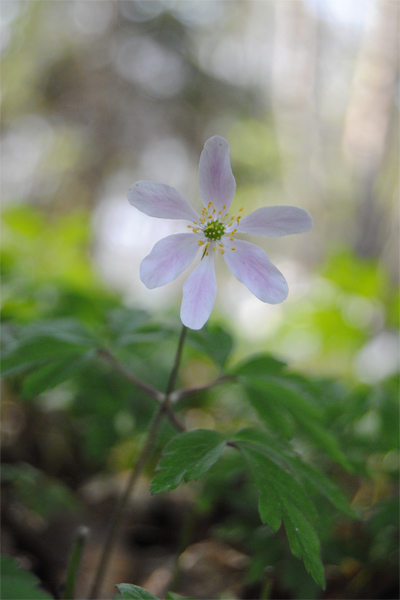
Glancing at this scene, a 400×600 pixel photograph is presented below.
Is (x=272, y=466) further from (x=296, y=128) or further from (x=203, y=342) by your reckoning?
(x=296, y=128)

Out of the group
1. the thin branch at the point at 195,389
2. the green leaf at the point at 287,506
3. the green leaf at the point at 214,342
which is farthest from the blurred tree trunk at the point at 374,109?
the green leaf at the point at 287,506

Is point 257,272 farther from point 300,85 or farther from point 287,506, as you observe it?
point 300,85

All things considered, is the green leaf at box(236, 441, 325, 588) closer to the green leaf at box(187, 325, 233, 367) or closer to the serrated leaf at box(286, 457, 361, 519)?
→ the serrated leaf at box(286, 457, 361, 519)

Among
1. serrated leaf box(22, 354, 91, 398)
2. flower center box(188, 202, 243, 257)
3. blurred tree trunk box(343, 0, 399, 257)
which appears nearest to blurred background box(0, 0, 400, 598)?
blurred tree trunk box(343, 0, 399, 257)

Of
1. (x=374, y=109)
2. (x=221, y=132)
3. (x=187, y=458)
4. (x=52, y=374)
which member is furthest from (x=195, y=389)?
(x=221, y=132)

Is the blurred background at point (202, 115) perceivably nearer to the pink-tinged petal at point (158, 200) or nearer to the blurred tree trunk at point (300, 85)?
the blurred tree trunk at point (300, 85)

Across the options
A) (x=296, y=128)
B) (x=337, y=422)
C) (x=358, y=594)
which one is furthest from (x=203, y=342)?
(x=296, y=128)
